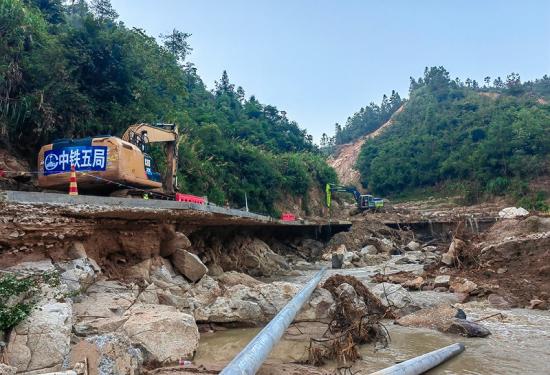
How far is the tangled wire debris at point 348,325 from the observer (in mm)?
5680

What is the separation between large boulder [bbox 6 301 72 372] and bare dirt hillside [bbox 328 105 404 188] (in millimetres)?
78876

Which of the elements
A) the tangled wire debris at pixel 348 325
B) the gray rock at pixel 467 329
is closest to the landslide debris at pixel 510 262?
the gray rock at pixel 467 329

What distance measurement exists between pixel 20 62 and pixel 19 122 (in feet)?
6.87

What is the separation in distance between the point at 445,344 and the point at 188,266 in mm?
5542

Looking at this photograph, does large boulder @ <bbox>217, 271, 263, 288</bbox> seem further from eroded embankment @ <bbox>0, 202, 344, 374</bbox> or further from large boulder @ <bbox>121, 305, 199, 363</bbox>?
large boulder @ <bbox>121, 305, 199, 363</bbox>

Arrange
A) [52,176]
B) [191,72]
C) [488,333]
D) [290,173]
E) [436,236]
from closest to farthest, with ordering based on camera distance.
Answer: [488,333]
[52,176]
[436,236]
[290,173]
[191,72]

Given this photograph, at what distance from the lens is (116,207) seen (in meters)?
7.57

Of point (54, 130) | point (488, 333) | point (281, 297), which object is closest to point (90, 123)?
point (54, 130)

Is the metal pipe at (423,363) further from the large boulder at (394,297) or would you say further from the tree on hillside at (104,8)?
the tree on hillside at (104,8)

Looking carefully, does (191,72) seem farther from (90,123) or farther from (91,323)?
(91,323)

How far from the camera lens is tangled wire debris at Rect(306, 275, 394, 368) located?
18.6 feet

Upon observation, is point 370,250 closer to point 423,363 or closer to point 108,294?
point 108,294

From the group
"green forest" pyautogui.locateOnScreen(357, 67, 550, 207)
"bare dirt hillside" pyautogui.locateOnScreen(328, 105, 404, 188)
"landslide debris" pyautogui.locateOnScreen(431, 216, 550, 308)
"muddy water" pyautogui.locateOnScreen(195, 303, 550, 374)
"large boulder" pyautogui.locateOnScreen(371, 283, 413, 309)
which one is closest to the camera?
"muddy water" pyautogui.locateOnScreen(195, 303, 550, 374)

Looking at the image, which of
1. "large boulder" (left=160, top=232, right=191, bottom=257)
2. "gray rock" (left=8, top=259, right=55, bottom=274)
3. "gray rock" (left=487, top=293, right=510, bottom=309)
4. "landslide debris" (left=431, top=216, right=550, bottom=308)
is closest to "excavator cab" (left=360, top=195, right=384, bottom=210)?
"landslide debris" (left=431, top=216, right=550, bottom=308)
